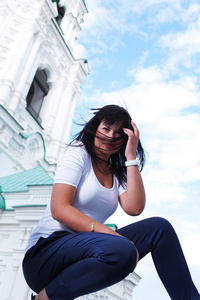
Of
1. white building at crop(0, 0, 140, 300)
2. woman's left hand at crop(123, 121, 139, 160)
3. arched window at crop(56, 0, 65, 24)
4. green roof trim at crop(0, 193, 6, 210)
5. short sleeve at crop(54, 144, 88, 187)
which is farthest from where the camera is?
arched window at crop(56, 0, 65, 24)

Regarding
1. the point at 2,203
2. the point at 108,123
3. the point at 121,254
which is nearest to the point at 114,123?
the point at 108,123

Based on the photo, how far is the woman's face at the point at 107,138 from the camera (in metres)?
1.83

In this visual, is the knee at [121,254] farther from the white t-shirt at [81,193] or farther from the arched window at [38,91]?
the arched window at [38,91]

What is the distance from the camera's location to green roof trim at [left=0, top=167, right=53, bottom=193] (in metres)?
6.73

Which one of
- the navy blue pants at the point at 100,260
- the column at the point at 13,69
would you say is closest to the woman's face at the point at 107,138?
the navy blue pants at the point at 100,260

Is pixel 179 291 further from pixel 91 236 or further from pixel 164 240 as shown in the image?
pixel 91 236

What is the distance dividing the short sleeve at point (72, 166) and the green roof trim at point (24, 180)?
500cm

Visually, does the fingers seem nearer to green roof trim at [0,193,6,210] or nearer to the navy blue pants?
the navy blue pants

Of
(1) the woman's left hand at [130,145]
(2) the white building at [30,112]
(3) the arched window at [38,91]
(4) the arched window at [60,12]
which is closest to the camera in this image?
(1) the woman's left hand at [130,145]

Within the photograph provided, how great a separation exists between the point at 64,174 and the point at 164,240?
65cm

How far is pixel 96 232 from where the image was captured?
4.59 ft

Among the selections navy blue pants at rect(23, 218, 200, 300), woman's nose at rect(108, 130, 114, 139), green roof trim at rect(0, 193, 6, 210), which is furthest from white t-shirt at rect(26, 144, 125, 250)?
green roof trim at rect(0, 193, 6, 210)

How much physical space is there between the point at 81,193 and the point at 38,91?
488 inches

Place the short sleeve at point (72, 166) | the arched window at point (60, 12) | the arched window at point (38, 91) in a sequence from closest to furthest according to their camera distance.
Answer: the short sleeve at point (72, 166)
the arched window at point (38, 91)
the arched window at point (60, 12)
